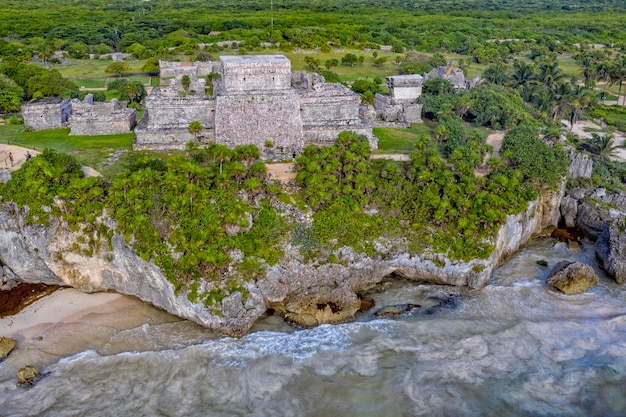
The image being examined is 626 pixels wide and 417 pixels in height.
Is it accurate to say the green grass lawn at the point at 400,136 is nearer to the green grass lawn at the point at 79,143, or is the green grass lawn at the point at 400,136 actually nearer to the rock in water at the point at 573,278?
the rock in water at the point at 573,278

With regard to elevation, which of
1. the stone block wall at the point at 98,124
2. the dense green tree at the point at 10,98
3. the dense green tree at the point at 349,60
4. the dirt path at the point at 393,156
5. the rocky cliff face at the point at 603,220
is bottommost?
the rocky cliff face at the point at 603,220

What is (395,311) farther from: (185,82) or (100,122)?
(185,82)

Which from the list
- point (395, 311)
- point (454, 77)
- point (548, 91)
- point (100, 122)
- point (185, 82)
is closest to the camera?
point (395, 311)

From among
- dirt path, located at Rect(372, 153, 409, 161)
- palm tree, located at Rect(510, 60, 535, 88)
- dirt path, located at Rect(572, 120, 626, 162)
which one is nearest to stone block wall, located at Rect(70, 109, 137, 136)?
dirt path, located at Rect(372, 153, 409, 161)

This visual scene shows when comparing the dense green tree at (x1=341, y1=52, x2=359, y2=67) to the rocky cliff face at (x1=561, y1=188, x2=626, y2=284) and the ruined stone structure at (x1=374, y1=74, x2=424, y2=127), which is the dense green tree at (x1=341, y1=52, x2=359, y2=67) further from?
the rocky cliff face at (x1=561, y1=188, x2=626, y2=284)

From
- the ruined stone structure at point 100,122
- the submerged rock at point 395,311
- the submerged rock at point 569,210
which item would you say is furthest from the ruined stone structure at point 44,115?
the submerged rock at point 569,210

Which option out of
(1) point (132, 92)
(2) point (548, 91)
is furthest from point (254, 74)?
(2) point (548, 91)
